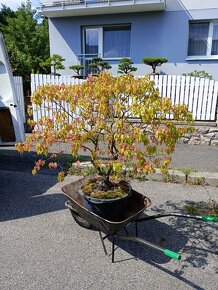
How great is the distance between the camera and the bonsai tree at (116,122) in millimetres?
2283

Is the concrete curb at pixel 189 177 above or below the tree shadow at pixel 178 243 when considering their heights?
above

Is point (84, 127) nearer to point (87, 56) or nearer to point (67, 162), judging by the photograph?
point (67, 162)

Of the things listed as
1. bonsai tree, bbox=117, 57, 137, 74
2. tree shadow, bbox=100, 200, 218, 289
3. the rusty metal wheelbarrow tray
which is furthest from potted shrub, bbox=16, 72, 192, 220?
bonsai tree, bbox=117, 57, 137, 74

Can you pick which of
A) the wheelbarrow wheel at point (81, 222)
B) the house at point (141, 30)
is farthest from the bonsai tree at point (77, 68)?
the wheelbarrow wheel at point (81, 222)

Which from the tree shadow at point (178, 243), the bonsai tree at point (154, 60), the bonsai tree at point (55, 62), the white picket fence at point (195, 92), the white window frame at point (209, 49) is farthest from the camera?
the bonsai tree at point (55, 62)

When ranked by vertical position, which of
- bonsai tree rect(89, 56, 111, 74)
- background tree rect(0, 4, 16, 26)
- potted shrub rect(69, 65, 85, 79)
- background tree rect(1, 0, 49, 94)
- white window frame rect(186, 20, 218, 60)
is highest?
background tree rect(0, 4, 16, 26)

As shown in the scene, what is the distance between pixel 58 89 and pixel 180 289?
89.9 inches

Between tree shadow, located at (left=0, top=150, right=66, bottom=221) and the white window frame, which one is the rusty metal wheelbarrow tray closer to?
tree shadow, located at (left=0, top=150, right=66, bottom=221)

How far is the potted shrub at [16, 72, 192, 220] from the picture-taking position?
7.50 ft

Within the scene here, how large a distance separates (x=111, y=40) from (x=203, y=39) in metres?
3.99

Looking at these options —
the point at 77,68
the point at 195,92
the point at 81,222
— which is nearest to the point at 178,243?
the point at 81,222

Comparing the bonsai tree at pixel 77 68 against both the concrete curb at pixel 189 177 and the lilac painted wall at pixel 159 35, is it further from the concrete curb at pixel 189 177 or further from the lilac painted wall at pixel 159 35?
the concrete curb at pixel 189 177

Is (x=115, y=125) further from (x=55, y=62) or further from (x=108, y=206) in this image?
(x=55, y=62)

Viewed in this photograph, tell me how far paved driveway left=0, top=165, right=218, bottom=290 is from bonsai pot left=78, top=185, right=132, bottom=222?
40 cm
